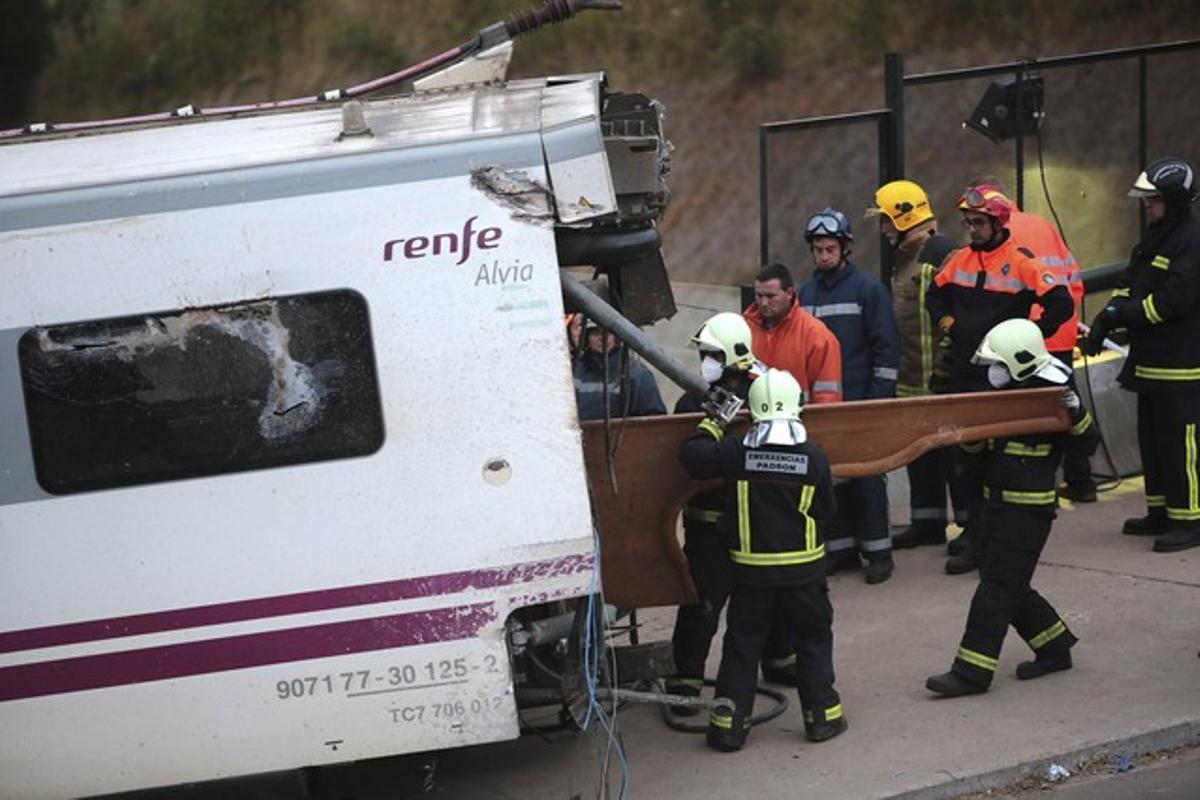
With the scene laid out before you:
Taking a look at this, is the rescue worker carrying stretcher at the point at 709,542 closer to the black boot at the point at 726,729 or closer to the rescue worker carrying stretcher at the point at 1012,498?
the black boot at the point at 726,729

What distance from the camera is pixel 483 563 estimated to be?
265 inches

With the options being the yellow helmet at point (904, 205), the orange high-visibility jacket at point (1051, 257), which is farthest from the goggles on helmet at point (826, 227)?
the orange high-visibility jacket at point (1051, 257)

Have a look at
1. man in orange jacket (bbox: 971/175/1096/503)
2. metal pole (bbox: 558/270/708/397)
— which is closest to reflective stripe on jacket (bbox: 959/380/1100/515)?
man in orange jacket (bbox: 971/175/1096/503)

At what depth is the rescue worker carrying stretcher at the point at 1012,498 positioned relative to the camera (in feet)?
27.0

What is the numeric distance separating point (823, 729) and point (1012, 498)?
50.9 inches

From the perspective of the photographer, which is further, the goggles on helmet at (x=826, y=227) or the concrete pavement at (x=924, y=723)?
the goggles on helmet at (x=826, y=227)

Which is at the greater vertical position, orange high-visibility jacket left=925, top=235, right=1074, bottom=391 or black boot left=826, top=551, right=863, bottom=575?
orange high-visibility jacket left=925, top=235, right=1074, bottom=391

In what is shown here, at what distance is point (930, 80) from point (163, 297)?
6798 mm

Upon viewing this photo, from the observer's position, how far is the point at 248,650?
6766 millimetres

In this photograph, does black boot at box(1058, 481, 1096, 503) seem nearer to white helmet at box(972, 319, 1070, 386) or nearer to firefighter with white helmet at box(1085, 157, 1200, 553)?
firefighter with white helmet at box(1085, 157, 1200, 553)

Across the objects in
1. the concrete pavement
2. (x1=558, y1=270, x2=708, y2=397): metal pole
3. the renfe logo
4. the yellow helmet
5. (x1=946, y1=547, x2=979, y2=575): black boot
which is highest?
the renfe logo

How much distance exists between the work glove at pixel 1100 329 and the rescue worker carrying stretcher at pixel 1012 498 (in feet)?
7.12

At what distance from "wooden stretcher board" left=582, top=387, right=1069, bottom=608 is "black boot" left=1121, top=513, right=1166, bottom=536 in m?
3.12

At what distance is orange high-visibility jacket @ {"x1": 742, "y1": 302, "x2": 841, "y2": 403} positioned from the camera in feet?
31.5
